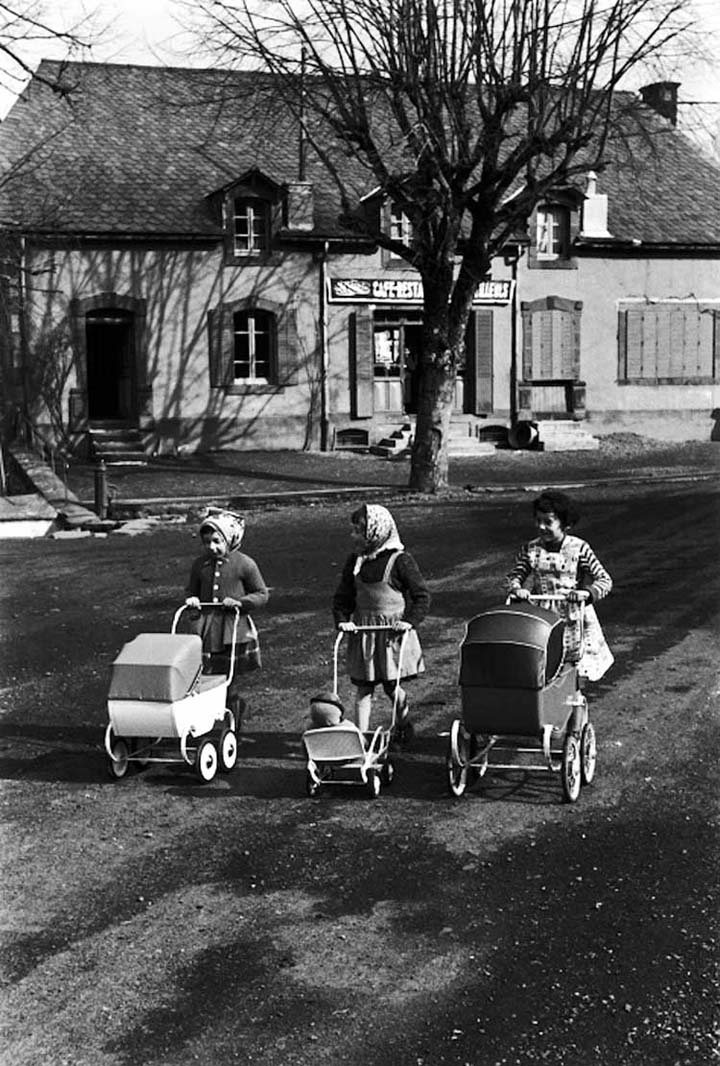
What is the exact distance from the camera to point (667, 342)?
32.1 meters

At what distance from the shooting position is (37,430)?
27312mm

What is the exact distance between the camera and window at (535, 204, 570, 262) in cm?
3084

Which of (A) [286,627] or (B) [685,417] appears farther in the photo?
(B) [685,417]

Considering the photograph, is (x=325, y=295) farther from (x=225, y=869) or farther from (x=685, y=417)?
(x=225, y=869)

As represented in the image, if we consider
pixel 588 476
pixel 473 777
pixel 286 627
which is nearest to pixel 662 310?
pixel 588 476

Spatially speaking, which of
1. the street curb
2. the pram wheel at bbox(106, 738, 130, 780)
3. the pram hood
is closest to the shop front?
the street curb

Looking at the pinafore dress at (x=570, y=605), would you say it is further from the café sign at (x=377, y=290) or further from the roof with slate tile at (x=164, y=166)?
the café sign at (x=377, y=290)

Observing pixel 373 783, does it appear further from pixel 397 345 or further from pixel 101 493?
pixel 397 345

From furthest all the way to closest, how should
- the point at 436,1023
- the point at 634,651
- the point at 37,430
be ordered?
the point at 37,430
the point at 634,651
the point at 436,1023

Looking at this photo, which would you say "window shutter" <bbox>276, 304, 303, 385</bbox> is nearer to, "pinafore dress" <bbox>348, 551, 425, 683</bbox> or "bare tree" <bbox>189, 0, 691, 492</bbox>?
"bare tree" <bbox>189, 0, 691, 492</bbox>

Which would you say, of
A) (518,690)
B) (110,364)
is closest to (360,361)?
(110,364)

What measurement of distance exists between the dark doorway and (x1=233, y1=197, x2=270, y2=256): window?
9.61 feet

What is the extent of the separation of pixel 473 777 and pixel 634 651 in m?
3.65

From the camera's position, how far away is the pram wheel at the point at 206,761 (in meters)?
7.81
